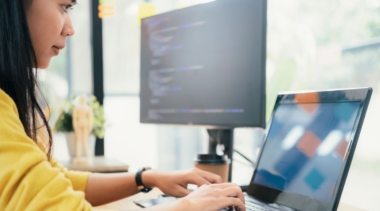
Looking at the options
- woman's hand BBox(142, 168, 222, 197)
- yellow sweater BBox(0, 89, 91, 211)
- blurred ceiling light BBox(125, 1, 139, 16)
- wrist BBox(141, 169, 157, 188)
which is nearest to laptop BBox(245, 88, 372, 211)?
woman's hand BBox(142, 168, 222, 197)

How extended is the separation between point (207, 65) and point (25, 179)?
738 millimetres

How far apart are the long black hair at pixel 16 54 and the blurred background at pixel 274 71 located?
693 mm

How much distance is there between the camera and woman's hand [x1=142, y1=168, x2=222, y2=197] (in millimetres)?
1030

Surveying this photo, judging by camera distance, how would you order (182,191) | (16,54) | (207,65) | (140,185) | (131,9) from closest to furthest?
(16,54), (182,191), (140,185), (207,65), (131,9)

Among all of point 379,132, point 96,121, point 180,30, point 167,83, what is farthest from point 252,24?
point 96,121

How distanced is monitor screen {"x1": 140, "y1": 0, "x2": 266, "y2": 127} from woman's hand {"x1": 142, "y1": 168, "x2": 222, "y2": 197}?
22 cm

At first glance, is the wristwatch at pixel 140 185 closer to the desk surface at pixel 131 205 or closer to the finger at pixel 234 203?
the desk surface at pixel 131 205

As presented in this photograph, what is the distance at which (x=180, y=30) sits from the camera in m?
1.40

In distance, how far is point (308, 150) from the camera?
924 millimetres

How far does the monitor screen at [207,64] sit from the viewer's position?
1.18 metres

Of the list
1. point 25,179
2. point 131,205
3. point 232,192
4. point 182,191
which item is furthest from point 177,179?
point 25,179

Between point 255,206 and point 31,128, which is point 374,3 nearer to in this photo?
point 255,206

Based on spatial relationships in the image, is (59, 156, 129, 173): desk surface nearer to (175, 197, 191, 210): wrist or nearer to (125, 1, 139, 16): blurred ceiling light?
(175, 197, 191, 210): wrist

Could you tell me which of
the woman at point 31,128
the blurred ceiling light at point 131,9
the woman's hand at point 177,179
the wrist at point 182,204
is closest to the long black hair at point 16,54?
the woman at point 31,128
